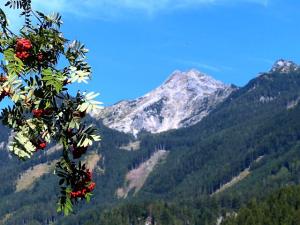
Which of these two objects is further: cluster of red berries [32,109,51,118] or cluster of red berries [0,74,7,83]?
cluster of red berries [0,74,7,83]

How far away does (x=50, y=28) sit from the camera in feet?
31.4

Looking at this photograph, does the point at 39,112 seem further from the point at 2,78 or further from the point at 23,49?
the point at 23,49

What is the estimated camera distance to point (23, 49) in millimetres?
8570

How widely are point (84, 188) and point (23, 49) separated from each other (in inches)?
83.9

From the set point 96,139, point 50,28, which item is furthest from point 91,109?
point 50,28

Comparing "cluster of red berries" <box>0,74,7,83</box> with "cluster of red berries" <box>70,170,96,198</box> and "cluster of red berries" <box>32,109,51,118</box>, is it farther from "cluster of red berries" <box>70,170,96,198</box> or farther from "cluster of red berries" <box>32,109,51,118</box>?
"cluster of red berries" <box>70,170,96,198</box>

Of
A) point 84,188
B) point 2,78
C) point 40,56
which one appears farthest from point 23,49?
point 84,188

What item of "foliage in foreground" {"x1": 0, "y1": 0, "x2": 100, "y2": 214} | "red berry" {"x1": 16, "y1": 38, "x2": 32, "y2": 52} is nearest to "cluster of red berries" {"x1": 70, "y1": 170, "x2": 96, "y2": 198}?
"foliage in foreground" {"x1": 0, "y1": 0, "x2": 100, "y2": 214}

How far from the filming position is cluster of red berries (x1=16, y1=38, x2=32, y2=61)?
852 cm

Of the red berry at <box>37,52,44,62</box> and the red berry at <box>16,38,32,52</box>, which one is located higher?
the red berry at <box>16,38,32,52</box>

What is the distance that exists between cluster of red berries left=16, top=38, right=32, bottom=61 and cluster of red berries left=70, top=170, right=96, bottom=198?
1.88 metres

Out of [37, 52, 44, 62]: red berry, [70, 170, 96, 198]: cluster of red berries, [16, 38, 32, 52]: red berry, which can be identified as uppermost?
[16, 38, 32, 52]: red berry

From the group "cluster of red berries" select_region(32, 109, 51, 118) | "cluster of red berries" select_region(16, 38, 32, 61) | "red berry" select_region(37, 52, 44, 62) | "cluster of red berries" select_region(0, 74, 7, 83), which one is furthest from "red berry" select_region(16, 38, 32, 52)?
"cluster of red berries" select_region(32, 109, 51, 118)

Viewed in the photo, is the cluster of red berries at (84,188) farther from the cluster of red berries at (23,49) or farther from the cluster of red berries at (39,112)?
the cluster of red berries at (23,49)
